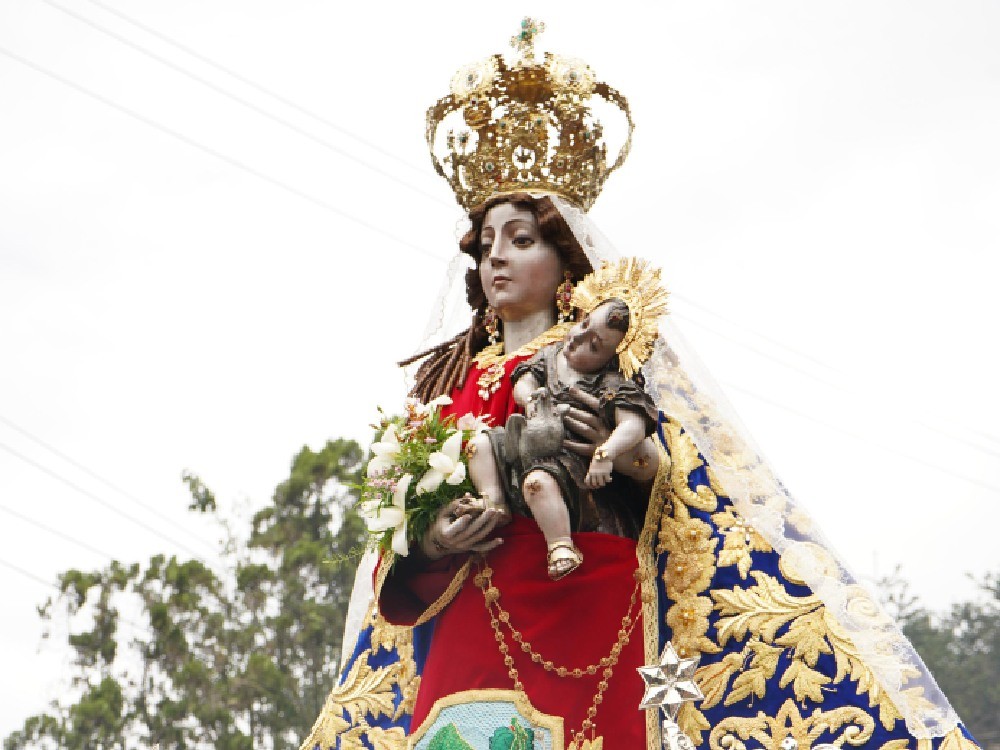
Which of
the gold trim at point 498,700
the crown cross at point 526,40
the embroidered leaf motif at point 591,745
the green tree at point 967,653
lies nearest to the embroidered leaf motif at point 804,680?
the embroidered leaf motif at point 591,745

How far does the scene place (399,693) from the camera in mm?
6531

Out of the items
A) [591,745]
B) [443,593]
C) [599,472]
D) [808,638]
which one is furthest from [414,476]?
[808,638]

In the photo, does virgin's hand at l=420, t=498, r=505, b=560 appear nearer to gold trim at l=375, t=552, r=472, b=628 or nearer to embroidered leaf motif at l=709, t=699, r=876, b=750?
gold trim at l=375, t=552, r=472, b=628

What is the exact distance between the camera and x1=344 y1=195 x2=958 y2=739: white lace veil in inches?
205

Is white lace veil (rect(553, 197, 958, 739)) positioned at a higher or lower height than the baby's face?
lower

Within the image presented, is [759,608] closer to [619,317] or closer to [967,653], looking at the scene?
[619,317]

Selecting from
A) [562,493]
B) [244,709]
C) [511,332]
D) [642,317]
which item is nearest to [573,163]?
[511,332]

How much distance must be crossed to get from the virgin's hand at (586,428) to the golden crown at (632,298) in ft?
0.62

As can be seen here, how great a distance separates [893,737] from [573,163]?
8.77ft

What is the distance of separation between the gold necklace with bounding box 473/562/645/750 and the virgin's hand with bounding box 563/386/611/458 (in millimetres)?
562

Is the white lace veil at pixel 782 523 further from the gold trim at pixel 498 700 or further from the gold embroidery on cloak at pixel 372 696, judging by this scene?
the gold embroidery on cloak at pixel 372 696

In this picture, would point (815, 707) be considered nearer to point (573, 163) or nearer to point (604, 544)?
point (604, 544)

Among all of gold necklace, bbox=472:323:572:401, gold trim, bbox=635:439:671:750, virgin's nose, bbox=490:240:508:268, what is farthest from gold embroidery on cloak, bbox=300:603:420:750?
virgin's nose, bbox=490:240:508:268

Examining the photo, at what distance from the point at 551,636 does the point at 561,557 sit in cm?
45
